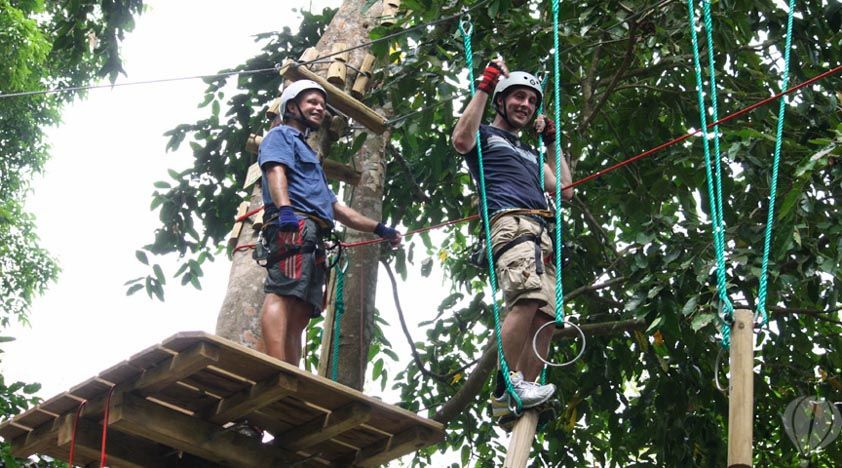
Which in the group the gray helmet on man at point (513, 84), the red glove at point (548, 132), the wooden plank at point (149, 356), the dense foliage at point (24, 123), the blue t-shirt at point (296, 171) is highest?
the dense foliage at point (24, 123)

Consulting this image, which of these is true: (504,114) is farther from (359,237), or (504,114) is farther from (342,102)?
(359,237)

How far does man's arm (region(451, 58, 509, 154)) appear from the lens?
15.4ft

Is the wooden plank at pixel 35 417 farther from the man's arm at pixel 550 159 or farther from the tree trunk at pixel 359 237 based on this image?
the man's arm at pixel 550 159

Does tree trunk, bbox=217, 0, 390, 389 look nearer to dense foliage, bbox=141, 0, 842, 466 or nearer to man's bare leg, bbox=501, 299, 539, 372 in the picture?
dense foliage, bbox=141, 0, 842, 466

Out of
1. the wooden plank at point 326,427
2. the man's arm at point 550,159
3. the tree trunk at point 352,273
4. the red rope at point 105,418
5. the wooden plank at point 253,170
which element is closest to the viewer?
the red rope at point 105,418

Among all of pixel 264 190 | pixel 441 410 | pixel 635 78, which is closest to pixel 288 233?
pixel 264 190

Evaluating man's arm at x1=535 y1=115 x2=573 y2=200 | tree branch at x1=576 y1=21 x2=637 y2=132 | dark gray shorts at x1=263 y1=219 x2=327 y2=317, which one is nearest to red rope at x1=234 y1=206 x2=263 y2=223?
dark gray shorts at x1=263 y1=219 x2=327 y2=317

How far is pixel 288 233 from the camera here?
5.09m

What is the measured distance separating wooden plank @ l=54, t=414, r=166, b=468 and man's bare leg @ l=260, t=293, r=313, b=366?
0.64 m

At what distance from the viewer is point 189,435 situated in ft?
15.2

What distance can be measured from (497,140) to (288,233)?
99cm

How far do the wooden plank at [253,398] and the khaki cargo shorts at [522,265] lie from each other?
2.98 feet

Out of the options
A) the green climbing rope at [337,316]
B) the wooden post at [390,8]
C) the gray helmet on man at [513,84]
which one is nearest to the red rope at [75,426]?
the green climbing rope at [337,316]

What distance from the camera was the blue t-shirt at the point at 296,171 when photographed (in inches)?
205
